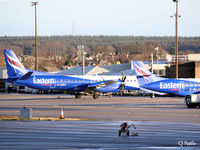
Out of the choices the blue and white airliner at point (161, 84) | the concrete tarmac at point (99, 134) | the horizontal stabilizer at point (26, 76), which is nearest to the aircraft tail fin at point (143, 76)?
the blue and white airliner at point (161, 84)

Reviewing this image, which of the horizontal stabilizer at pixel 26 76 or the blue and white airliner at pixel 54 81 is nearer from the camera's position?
the horizontal stabilizer at pixel 26 76

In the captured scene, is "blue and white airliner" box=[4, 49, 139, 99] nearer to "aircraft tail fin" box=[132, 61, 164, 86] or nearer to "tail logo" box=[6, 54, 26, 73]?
"tail logo" box=[6, 54, 26, 73]

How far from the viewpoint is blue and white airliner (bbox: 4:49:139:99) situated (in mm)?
66500

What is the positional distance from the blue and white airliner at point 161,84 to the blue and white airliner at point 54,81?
9287 mm

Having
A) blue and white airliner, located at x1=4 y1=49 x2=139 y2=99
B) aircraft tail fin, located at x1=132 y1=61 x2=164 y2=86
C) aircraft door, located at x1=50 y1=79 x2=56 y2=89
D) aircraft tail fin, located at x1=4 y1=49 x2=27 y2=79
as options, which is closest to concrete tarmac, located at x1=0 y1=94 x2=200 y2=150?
aircraft tail fin, located at x1=132 y1=61 x2=164 y2=86

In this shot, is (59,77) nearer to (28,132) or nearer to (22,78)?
(22,78)

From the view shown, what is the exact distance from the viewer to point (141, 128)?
2945 cm

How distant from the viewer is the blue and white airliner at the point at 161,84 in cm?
5900

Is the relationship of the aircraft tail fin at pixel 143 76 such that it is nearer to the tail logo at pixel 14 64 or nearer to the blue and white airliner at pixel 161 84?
the blue and white airliner at pixel 161 84

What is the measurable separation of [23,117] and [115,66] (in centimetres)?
9707

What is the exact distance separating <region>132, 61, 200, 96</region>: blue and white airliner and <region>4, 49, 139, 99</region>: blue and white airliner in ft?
30.5

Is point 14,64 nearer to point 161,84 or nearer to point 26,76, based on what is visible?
point 26,76

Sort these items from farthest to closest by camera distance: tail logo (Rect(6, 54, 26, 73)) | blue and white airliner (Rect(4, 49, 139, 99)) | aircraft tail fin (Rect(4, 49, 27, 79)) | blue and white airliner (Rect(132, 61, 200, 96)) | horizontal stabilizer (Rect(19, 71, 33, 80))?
tail logo (Rect(6, 54, 26, 73)) → aircraft tail fin (Rect(4, 49, 27, 79)) → blue and white airliner (Rect(4, 49, 139, 99)) → horizontal stabilizer (Rect(19, 71, 33, 80)) → blue and white airliner (Rect(132, 61, 200, 96))

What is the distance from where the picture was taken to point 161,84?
58.9 m
